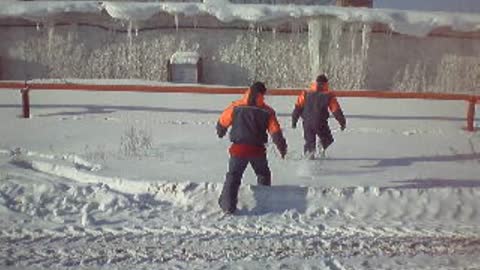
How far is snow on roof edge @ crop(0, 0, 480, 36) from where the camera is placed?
45.0 feet

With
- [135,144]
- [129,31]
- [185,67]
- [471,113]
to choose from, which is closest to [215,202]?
[135,144]

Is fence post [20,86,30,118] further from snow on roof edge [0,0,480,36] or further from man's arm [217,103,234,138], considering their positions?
man's arm [217,103,234,138]

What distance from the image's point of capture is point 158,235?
521cm

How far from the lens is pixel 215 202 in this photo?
6.14 m

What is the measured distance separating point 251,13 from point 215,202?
8.46 m

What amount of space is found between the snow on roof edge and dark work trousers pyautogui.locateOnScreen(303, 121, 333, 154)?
6566 mm

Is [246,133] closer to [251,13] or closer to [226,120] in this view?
[226,120]

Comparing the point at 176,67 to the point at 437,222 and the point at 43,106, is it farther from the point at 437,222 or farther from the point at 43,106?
the point at 437,222

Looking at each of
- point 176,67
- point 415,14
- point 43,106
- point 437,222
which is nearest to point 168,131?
point 43,106

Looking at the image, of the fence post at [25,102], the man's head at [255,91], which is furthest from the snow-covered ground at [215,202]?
the man's head at [255,91]

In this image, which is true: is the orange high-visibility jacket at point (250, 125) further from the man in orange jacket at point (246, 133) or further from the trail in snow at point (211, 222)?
the trail in snow at point (211, 222)

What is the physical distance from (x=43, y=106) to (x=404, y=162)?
7.64m

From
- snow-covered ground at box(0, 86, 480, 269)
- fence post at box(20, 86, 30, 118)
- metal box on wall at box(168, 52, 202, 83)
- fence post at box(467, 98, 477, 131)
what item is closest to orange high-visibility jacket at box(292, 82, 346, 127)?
snow-covered ground at box(0, 86, 480, 269)

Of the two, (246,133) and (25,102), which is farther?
(25,102)
